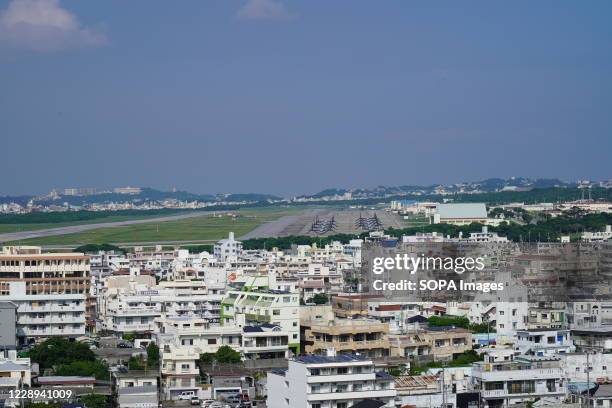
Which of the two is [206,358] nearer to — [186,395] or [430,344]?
[186,395]

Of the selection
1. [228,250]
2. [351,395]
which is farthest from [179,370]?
[228,250]

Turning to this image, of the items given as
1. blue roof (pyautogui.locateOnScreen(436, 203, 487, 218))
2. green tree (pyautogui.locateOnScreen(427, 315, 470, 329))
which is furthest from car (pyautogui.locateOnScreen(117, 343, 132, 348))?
blue roof (pyautogui.locateOnScreen(436, 203, 487, 218))

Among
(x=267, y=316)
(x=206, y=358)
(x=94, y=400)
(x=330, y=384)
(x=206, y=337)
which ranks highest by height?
(x=267, y=316)

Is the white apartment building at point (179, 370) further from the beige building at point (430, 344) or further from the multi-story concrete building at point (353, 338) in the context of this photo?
the beige building at point (430, 344)

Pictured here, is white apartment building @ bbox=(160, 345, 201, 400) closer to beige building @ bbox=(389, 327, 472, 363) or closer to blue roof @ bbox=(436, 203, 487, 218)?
beige building @ bbox=(389, 327, 472, 363)

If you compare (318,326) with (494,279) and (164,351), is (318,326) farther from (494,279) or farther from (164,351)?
(494,279)

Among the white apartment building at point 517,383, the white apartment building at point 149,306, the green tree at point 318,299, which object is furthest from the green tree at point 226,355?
the green tree at point 318,299
